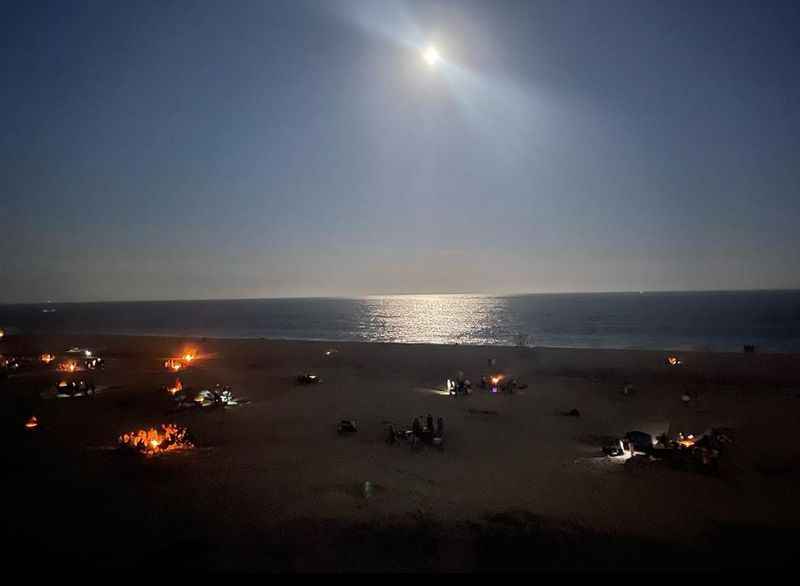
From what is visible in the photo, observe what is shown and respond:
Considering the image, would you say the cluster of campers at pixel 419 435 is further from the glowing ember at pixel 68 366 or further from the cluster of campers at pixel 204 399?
the glowing ember at pixel 68 366

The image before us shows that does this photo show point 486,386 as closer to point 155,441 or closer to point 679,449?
point 679,449

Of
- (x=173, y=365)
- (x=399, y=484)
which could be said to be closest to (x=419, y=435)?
(x=399, y=484)

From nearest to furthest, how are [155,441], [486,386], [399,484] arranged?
[399,484] < [155,441] < [486,386]

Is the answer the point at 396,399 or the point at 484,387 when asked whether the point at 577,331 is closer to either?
the point at 484,387

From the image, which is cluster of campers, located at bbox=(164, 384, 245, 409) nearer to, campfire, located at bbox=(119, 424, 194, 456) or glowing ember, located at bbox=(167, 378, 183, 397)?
glowing ember, located at bbox=(167, 378, 183, 397)

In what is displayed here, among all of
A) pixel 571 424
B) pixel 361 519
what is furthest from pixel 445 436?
pixel 361 519

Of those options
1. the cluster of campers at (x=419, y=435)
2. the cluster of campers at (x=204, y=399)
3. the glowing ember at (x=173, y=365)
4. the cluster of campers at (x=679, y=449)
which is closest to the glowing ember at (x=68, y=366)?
the glowing ember at (x=173, y=365)

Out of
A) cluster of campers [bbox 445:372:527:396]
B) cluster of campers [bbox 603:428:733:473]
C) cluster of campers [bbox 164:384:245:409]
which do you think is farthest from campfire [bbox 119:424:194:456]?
cluster of campers [bbox 603:428:733:473]
